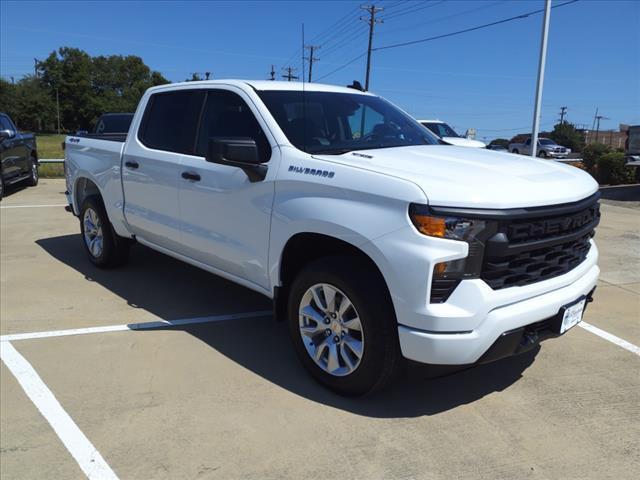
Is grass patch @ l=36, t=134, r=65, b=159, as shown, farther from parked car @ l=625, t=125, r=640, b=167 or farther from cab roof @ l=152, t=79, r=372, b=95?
cab roof @ l=152, t=79, r=372, b=95

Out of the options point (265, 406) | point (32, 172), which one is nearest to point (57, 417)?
point (265, 406)

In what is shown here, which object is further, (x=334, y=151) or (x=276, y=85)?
(x=276, y=85)

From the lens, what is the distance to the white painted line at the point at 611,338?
4.28m

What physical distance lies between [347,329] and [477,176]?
3.74 feet

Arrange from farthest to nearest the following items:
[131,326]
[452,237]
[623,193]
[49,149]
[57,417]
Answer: [49,149], [623,193], [131,326], [57,417], [452,237]

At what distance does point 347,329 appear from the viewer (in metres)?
3.24

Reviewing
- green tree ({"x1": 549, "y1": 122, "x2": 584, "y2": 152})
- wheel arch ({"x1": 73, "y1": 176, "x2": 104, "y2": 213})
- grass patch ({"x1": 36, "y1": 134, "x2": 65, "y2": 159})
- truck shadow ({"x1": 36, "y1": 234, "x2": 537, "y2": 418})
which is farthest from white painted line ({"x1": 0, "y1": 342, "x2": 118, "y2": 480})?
green tree ({"x1": 549, "y1": 122, "x2": 584, "y2": 152})

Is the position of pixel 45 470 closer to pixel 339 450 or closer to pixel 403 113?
pixel 339 450

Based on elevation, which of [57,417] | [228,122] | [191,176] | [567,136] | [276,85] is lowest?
[57,417]

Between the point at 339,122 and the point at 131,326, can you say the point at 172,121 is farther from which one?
the point at 131,326

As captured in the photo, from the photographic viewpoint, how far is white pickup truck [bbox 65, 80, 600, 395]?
2795 mm

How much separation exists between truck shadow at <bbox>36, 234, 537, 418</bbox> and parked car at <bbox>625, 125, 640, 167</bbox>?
15.6m

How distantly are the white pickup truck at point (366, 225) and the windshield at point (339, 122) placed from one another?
2 centimetres

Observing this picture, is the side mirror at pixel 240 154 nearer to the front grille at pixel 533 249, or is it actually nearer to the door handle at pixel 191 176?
the door handle at pixel 191 176
